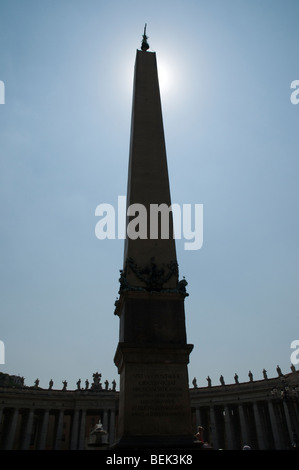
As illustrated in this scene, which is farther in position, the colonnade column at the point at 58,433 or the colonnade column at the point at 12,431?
the colonnade column at the point at 58,433

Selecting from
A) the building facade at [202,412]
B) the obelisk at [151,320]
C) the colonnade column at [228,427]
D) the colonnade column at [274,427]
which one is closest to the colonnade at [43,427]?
the building facade at [202,412]

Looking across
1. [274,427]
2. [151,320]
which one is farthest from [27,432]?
[151,320]

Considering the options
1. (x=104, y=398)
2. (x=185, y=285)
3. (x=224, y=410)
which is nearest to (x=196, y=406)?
(x=224, y=410)

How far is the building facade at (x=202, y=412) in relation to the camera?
49156 mm

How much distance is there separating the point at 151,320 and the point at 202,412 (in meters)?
50.6

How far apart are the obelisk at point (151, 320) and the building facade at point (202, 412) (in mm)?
42390

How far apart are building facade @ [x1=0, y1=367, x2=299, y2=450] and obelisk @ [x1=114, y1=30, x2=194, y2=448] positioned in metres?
42.4

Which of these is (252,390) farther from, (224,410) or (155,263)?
(155,263)

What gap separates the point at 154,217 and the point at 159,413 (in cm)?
561

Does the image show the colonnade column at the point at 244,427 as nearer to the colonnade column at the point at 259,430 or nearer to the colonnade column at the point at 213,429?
the colonnade column at the point at 259,430

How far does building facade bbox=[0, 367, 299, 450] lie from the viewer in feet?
161

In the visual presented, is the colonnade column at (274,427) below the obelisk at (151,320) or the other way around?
the other way around

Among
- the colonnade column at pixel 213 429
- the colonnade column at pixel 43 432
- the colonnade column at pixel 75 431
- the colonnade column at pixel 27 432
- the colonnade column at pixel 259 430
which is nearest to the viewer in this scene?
the colonnade column at pixel 259 430

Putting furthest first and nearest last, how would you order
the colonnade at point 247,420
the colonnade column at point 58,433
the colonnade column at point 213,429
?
1. the colonnade column at point 58,433
2. the colonnade column at point 213,429
3. the colonnade at point 247,420
